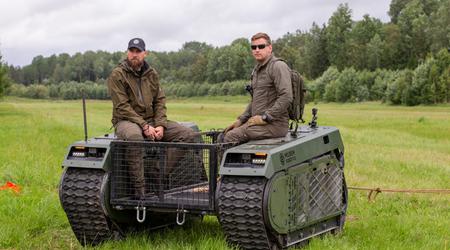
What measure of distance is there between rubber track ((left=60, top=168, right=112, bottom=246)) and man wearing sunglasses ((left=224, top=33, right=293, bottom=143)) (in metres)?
1.58

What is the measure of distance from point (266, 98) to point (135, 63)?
1.54 m

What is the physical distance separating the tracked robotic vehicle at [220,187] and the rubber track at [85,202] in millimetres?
11

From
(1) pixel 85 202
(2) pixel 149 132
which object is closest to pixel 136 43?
(2) pixel 149 132

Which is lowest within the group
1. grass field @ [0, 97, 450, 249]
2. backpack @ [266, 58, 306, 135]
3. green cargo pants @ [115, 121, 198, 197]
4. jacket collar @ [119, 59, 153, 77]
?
grass field @ [0, 97, 450, 249]

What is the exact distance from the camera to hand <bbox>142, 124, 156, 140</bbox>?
7.71 m

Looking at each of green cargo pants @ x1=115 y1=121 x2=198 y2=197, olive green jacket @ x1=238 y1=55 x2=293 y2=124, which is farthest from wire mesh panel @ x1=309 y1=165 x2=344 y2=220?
green cargo pants @ x1=115 y1=121 x2=198 y2=197

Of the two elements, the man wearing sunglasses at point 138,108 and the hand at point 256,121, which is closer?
the man wearing sunglasses at point 138,108

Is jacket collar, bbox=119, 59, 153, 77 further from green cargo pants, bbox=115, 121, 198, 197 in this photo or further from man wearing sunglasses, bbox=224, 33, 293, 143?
man wearing sunglasses, bbox=224, 33, 293, 143

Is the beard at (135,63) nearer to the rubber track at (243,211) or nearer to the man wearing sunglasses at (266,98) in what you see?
the man wearing sunglasses at (266,98)

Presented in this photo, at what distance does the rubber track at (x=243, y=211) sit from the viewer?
21.7ft

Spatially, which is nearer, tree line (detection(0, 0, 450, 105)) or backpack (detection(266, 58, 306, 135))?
backpack (detection(266, 58, 306, 135))

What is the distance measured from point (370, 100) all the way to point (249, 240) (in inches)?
3076

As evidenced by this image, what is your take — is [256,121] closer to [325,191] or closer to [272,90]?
[272,90]

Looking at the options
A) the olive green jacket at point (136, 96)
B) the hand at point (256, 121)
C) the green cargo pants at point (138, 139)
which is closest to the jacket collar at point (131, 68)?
the olive green jacket at point (136, 96)
